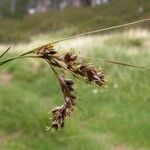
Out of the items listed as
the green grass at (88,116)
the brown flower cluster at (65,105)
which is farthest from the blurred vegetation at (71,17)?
the brown flower cluster at (65,105)

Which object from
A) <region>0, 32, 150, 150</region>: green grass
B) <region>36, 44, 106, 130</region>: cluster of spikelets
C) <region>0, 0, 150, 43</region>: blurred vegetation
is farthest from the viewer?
<region>0, 0, 150, 43</region>: blurred vegetation

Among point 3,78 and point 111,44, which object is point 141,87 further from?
point 111,44

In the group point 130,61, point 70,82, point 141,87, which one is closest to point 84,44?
point 130,61

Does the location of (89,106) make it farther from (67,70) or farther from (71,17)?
(71,17)

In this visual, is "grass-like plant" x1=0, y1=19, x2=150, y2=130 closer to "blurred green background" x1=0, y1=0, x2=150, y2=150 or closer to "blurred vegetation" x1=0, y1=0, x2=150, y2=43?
"blurred green background" x1=0, y1=0, x2=150, y2=150

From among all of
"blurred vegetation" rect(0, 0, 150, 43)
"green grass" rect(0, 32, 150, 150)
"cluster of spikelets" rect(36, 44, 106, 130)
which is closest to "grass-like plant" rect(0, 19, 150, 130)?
"cluster of spikelets" rect(36, 44, 106, 130)

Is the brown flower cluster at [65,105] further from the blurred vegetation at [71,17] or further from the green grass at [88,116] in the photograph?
the blurred vegetation at [71,17]
